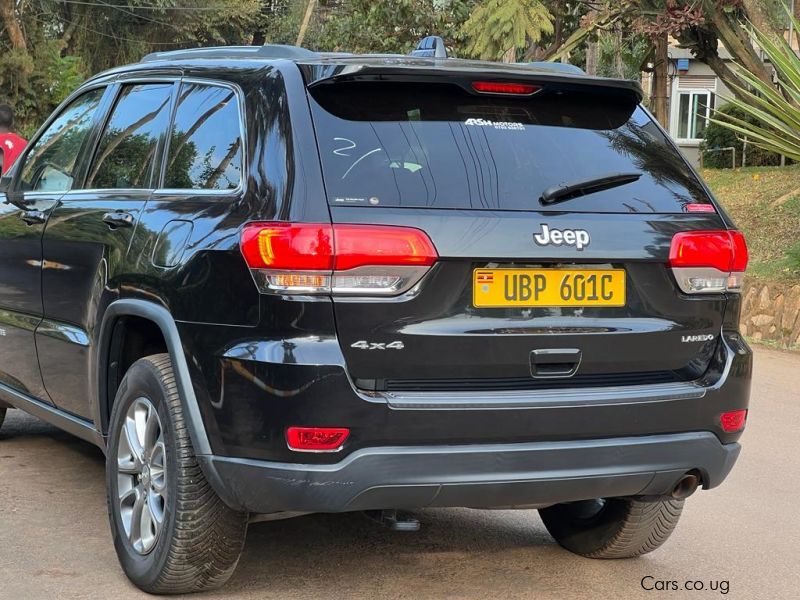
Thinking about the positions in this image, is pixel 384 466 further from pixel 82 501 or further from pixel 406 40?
pixel 406 40

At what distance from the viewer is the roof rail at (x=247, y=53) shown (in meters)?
4.21

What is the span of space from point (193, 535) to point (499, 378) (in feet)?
3.62

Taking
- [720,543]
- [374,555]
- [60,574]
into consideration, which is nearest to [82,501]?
[60,574]

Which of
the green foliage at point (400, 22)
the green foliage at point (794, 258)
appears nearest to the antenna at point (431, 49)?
the green foliage at point (794, 258)

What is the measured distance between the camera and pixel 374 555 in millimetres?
4863

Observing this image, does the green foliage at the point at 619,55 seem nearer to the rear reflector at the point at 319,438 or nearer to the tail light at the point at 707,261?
the tail light at the point at 707,261

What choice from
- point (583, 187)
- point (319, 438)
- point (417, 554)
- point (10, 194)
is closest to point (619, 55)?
point (10, 194)

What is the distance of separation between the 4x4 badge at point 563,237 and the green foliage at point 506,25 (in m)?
13.2

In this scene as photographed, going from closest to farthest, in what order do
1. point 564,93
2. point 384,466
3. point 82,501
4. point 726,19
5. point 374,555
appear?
point 384,466, point 564,93, point 374,555, point 82,501, point 726,19

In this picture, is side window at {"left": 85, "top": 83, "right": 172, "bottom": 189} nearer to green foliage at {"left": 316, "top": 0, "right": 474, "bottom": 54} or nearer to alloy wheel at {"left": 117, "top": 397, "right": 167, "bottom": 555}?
alloy wheel at {"left": 117, "top": 397, "right": 167, "bottom": 555}

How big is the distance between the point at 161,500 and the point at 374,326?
1.09 m

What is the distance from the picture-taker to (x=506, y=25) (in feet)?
55.3

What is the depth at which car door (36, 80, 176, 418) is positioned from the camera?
15.1 feet

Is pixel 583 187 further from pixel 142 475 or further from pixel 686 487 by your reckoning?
pixel 142 475
